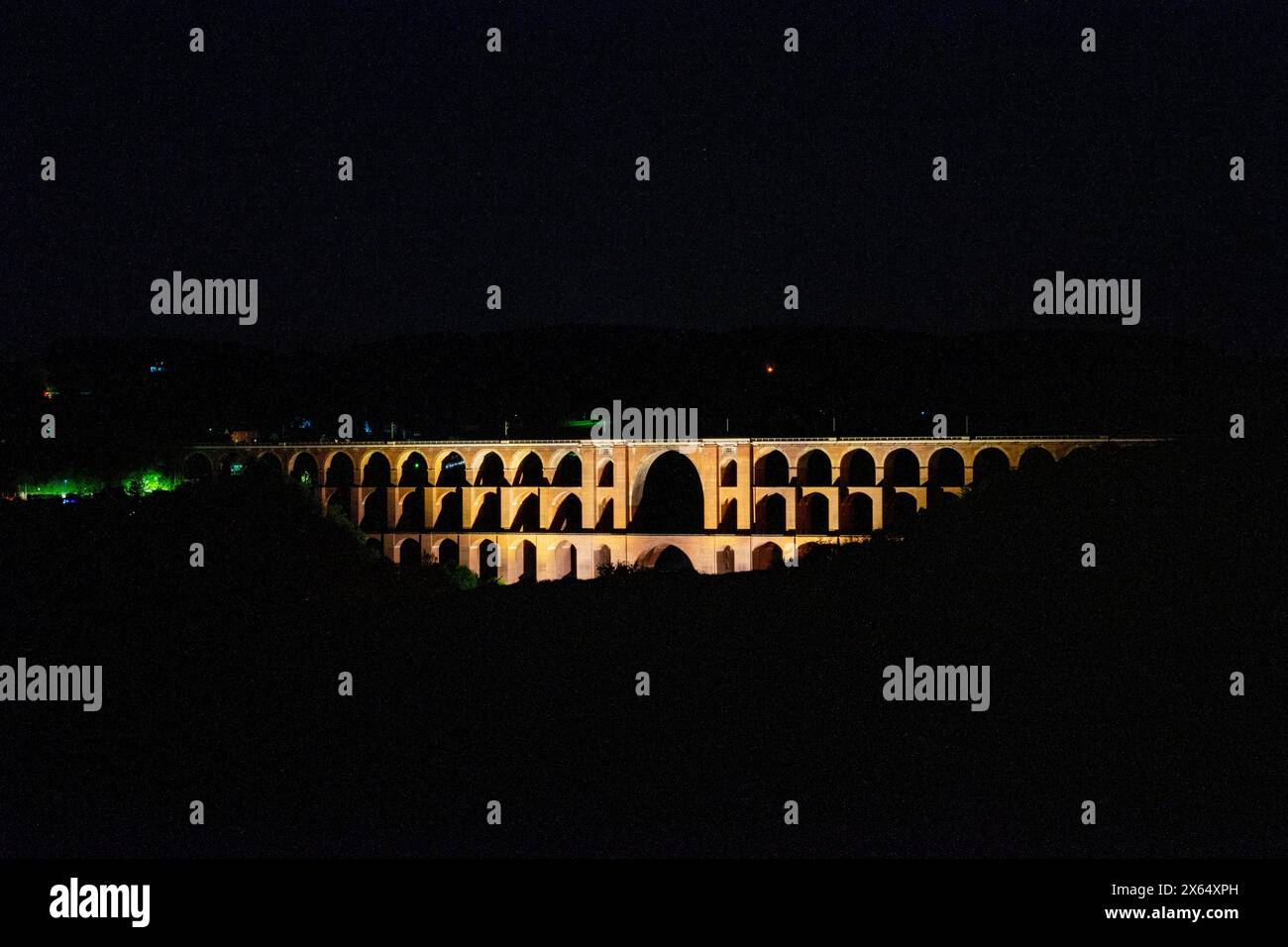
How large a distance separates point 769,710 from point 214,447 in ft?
119

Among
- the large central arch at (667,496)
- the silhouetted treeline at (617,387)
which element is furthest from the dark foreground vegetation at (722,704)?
the large central arch at (667,496)

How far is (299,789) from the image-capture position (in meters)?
13.4

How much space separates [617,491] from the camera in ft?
137

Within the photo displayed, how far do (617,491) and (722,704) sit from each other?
2611 cm

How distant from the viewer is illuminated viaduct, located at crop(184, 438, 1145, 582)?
3978 cm

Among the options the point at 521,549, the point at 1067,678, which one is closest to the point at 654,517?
the point at 521,549

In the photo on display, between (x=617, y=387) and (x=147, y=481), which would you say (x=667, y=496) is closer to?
(x=147, y=481)

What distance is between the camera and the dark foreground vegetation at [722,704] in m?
12.2

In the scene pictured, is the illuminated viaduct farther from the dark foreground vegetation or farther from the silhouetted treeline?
the dark foreground vegetation

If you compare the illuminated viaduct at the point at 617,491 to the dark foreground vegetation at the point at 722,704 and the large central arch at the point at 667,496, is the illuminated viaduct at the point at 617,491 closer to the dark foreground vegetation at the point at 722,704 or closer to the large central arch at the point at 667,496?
the large central arch at the point at 667,496

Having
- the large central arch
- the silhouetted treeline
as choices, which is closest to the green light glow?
the silhouetted treeline

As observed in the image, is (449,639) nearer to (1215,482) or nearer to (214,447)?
(1215,482)

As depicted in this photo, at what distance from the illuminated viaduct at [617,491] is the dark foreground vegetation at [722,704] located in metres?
13.5
